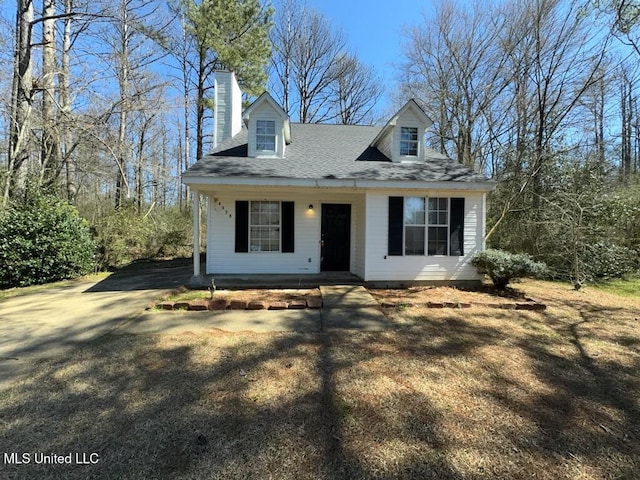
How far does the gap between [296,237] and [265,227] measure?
→ 926 mm

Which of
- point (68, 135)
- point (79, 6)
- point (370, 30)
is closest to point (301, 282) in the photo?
point (68, 135)

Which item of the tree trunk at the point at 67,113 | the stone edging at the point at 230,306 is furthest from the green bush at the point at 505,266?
the tree trunk at the point at 67,113

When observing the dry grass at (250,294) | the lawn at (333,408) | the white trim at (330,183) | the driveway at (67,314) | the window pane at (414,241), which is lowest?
the lawn at (333,408)

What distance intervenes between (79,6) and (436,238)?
12822mm

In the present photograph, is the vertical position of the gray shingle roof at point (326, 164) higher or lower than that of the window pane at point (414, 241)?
higher

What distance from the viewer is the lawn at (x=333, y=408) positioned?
220 centimetres

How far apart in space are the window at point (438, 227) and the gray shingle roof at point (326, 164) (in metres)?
0.68

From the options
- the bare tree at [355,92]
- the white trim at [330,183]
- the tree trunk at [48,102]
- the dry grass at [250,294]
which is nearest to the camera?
the dry grass at [250,294]

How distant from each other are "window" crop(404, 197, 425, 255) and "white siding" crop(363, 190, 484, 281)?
0.18 meters

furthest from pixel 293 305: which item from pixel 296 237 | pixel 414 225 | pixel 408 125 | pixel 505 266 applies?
pixel 408 125

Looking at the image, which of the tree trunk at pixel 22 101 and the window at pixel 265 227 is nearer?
the window at pixel 265 227

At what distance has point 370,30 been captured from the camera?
16.1 meters

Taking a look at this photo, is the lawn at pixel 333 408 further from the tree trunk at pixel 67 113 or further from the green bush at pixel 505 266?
the tree trunk at pixel 67 113

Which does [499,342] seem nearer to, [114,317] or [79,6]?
[114,317]
